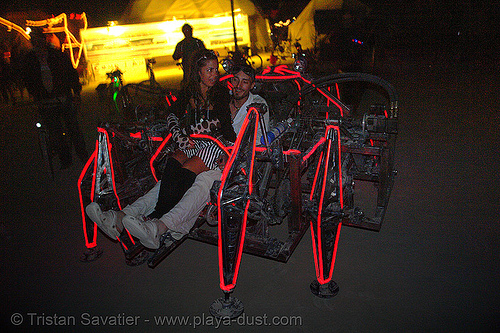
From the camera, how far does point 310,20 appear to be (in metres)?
18.4

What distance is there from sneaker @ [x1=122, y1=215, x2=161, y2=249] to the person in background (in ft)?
13.1

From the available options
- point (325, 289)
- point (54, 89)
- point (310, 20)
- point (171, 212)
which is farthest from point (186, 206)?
point (310, 20)

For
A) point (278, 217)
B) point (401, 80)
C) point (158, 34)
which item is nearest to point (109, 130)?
point (278, 217)

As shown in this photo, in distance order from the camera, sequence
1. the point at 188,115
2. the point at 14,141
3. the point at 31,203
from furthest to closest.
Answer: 1. the point at 14,141
2. the point at 31,203
3. the point at 188,115

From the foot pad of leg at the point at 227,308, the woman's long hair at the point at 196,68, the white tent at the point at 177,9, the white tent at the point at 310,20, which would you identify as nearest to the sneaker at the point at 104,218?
the foot pad of leg at the point at 227,308

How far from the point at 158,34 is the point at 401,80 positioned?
39.7 ft

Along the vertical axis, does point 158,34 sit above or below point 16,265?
above

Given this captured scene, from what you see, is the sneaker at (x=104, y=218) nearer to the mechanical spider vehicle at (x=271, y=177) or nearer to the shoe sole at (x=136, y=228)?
the mechanical spider vehicle at (x=271, y=177)

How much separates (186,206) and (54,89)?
4145 mm

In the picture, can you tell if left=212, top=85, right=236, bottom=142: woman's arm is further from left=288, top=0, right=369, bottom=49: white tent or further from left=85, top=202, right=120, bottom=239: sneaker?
left=288, top=0, right=369, bottom=49: white tent

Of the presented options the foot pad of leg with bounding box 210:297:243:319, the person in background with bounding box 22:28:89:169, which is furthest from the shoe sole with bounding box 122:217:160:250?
the person in background with bounding box 22:28:89:169

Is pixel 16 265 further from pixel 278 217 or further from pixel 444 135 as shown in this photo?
pixel 444 135

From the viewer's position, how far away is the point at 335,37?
8734 millimetres

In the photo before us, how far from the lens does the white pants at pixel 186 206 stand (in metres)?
2.98
